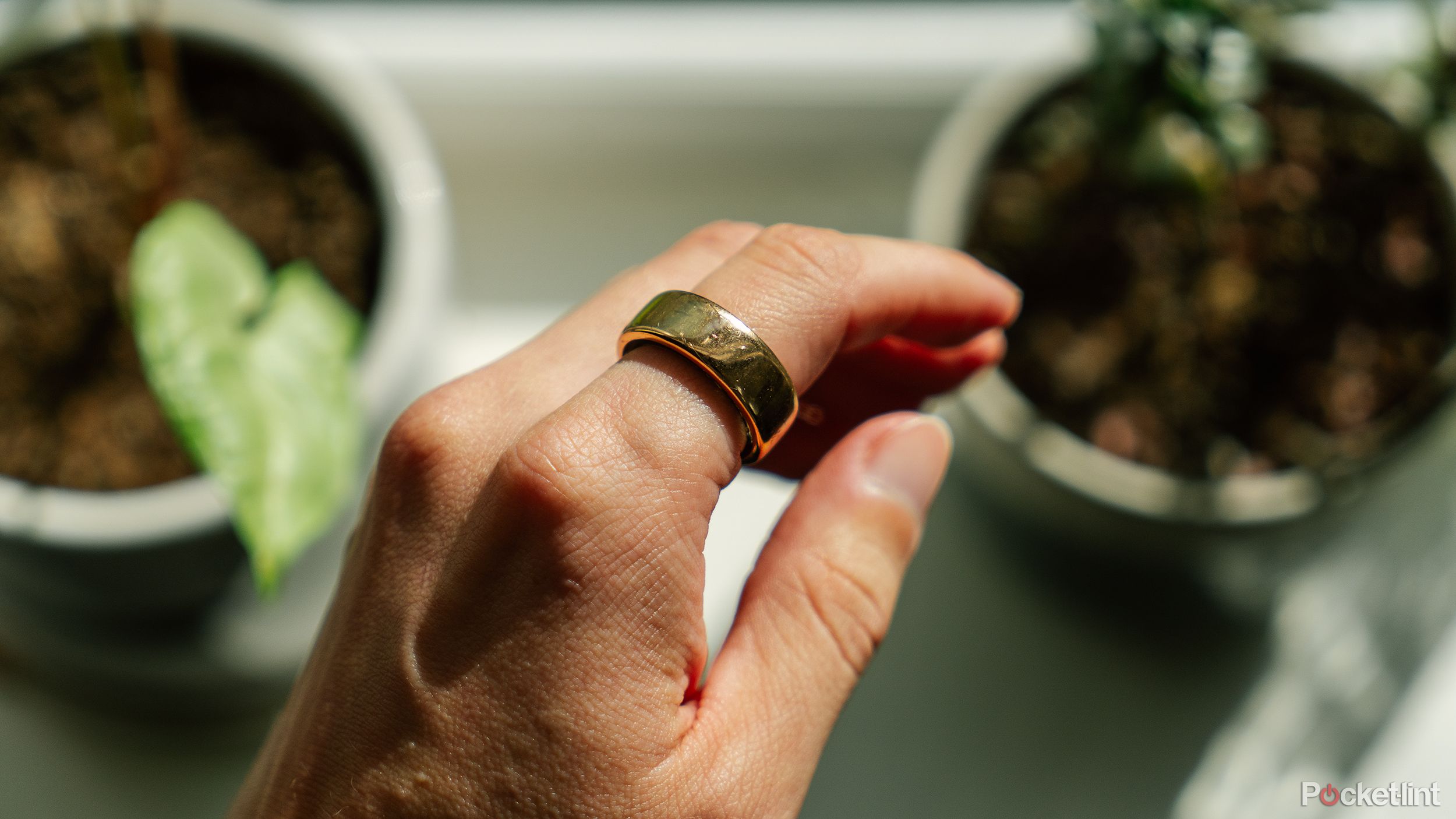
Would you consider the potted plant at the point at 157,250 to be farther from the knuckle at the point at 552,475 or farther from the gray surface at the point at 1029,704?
the gray surface at the point at 1029,704

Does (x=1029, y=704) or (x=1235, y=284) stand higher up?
(x=1235, y=284)

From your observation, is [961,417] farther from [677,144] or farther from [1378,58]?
[1378,58]

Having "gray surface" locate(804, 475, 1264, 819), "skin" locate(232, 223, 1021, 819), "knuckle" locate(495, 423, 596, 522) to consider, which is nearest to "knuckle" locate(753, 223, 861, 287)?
"skin" locate(232, 223, 1021, 819)

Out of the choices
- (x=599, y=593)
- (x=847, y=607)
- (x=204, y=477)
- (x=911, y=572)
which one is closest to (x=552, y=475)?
(x=599, y=593)

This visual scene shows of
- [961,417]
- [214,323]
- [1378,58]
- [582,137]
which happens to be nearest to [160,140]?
[214,323]

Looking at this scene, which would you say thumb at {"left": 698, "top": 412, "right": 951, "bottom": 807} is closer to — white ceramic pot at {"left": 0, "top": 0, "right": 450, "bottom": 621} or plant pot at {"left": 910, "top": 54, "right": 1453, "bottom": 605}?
plant pot at {"left": 910, "top": 54, "right": 1453, "bottom": 605}

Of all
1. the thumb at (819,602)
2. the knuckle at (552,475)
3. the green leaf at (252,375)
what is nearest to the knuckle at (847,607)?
the thumb at (819,602)

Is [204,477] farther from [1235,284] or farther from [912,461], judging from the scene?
[1235,284]
